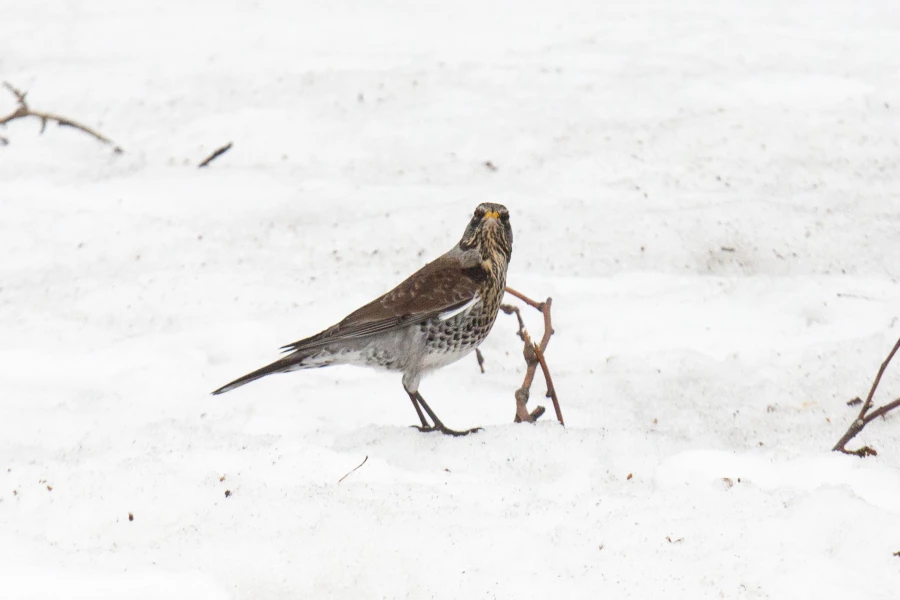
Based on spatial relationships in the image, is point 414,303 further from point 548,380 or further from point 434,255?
point 434,255

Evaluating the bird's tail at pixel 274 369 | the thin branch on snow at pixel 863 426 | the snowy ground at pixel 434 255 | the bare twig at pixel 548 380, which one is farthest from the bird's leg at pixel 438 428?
the thin branch on snow at pixel 863 426

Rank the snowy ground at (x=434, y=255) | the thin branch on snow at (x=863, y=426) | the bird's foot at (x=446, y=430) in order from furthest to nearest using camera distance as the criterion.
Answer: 1. the bird's foot at (x=446, y=430)
2. the thin branch on snow at (x=863, y=426)
3. the snowy ground at (x=434, y=255)

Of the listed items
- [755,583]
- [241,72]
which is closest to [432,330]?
[755,583]

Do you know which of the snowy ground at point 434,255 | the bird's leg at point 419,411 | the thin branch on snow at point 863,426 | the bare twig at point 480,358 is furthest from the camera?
the bare twig at point 480,358

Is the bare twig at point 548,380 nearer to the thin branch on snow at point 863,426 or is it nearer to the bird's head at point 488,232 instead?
the bird's head at point 488,232

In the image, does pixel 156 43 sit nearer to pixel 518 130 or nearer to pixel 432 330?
pixel 518 130

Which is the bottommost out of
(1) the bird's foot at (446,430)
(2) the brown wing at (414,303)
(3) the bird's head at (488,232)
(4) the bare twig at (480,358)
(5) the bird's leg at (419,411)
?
(5) the bird's leg at (419,411)

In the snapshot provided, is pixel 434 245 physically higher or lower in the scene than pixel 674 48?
lower

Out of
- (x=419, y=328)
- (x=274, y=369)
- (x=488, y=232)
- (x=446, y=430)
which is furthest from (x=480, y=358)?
(x=274, y=369)
